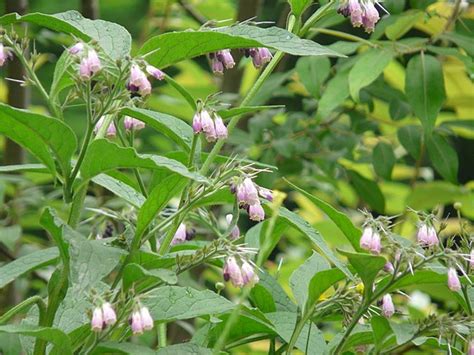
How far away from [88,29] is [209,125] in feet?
0.54

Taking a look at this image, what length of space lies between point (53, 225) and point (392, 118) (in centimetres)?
117

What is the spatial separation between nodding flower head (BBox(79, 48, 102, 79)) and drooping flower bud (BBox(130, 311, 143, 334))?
0.77 feet

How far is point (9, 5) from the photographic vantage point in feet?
7.74

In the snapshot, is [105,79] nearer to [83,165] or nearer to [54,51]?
[83,165]

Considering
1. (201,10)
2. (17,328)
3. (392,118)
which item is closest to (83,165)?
(17,328)

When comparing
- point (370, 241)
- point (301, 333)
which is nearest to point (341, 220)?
point (370, 241)

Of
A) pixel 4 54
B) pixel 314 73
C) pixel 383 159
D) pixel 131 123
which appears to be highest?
pixel 4 54

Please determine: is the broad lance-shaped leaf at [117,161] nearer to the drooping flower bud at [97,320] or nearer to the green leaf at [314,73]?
the drooping flower bud at [97,320]

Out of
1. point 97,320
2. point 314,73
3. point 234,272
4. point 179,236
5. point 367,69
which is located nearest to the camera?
point 97,320

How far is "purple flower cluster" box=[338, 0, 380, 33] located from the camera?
3.92 ft

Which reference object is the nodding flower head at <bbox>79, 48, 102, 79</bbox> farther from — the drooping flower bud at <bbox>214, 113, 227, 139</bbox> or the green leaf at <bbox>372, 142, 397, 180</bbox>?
the green leaf at <bbox>372, 142, 397, 180</bbox>

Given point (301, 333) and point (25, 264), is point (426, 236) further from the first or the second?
point (25, 264)

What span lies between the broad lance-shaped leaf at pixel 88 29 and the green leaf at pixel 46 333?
29cm

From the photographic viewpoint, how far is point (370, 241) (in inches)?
43.4
